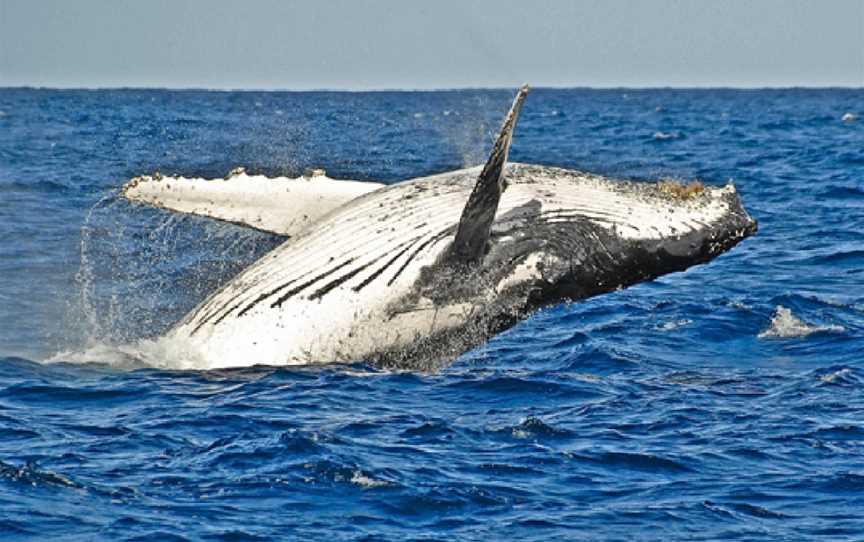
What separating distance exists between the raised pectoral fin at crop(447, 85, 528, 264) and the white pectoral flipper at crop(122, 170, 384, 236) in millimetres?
1406

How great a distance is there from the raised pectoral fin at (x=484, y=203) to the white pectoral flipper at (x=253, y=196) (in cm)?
141

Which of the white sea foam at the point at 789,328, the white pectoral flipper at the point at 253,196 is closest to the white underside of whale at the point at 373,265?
the white pectoral flipper at the point at 253,196

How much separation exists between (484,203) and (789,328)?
6.71 meters

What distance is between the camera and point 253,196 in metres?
13.0

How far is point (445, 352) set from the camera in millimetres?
12398

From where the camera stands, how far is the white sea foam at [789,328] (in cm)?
1655

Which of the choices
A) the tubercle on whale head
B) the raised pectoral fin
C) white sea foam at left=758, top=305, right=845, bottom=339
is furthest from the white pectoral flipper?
white sea foam at left=758, top=305, right=845, bottom=339

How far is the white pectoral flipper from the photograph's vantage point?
12.9m

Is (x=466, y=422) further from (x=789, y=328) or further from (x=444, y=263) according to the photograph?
(x=789, y=328)

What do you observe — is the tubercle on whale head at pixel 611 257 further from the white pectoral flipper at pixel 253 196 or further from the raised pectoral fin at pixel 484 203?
the white pectoral flipper at pixel 253 196

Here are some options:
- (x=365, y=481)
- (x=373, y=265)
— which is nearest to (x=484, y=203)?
(x=373, y=265)

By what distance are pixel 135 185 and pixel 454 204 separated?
2.86 metres

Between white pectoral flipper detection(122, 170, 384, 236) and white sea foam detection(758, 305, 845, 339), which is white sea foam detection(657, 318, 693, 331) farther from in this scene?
white pectoral flipper detection(122, 170, 384, 236)

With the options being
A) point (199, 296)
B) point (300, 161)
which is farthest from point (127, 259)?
point (300, 161)
